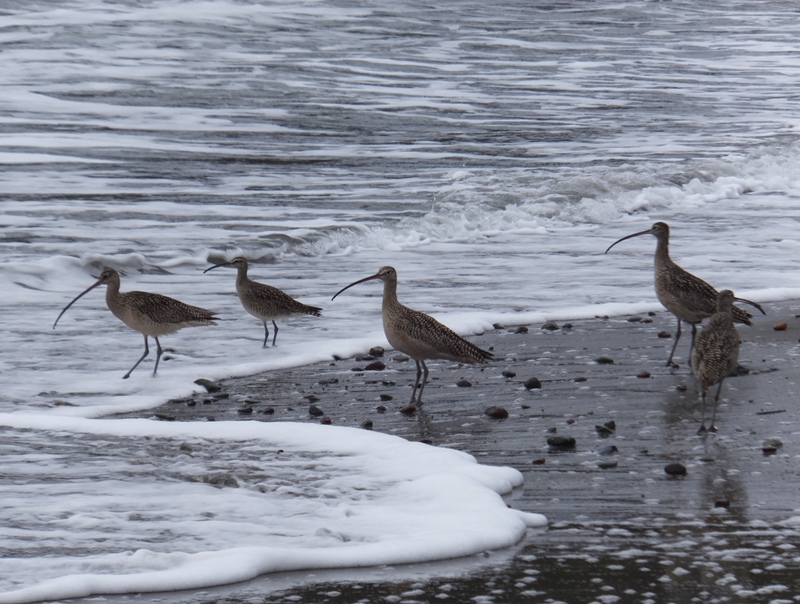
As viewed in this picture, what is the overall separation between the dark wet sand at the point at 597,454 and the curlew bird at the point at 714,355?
0.19m

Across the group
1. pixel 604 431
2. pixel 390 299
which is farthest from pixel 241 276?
pixel 604 431

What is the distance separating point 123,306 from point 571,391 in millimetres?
3706

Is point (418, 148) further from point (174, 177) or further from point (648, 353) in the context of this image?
point (648, 353)

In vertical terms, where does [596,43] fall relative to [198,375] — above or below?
above

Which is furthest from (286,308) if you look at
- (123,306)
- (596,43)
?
(596,43)

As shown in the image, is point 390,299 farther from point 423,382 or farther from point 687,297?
point 687,297

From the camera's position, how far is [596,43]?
35719 millimetres

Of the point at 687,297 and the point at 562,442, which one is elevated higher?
the point at 687,297

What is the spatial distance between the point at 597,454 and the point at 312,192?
37.8ft

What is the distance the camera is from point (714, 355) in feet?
23.2

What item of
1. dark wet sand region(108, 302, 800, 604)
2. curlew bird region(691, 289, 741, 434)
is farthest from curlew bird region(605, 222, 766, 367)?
curlew bird region(691, 289, 741, 434)

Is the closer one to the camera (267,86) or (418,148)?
(418,148)

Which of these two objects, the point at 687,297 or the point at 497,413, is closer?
the point at 497,413

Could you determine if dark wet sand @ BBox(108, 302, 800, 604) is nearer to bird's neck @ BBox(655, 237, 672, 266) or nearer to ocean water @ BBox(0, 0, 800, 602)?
ocean water @ BBox(0, 0, 800, 602)
